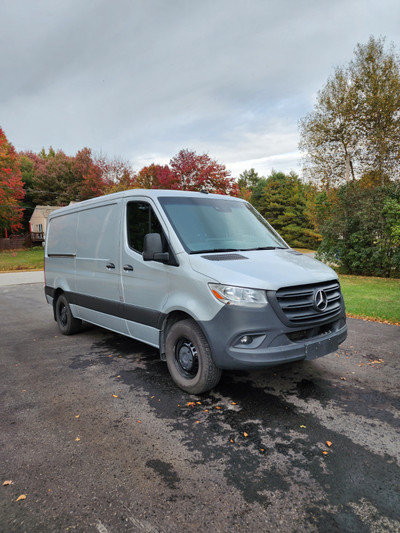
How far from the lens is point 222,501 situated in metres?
2.27

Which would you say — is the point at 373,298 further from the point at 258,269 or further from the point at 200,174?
the point at 200,174

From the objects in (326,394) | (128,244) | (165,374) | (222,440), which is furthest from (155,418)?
(128,244)

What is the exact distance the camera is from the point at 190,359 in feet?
12.5

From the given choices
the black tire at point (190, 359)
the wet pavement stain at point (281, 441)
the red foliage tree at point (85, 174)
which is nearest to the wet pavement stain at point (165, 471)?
the wet pavement stain at point (281, 441)

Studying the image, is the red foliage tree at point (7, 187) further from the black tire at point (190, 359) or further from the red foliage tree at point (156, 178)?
the black tire at point (190, 359)

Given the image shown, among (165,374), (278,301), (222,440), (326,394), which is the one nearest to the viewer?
(222,440)

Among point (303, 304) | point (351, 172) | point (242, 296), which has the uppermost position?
point (351, 172)

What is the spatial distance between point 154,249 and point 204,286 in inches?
29.4

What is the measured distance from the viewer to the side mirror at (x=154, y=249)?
3830 millimetres

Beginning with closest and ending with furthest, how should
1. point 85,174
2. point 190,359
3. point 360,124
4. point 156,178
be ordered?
point 190,359
point 360,124
point 156,178
point 85,174

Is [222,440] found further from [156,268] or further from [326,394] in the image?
[156,268]

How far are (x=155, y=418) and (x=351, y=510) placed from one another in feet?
5.90

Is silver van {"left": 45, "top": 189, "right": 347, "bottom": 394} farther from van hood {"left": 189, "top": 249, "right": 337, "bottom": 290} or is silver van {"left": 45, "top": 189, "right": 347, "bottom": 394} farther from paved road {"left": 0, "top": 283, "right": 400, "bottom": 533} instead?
paved road {"left": 0, "top": 283, "right": 400, "bottom": 533}

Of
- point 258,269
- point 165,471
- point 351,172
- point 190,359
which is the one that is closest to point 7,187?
point 351,172
